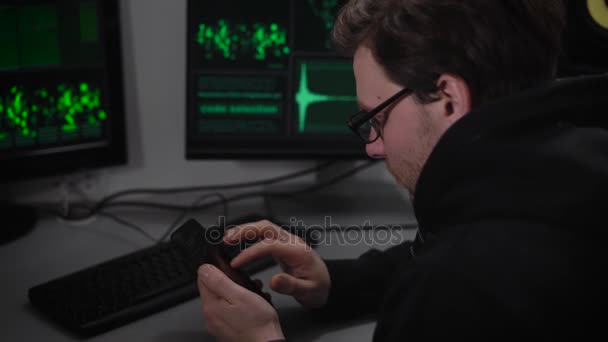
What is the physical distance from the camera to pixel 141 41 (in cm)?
140

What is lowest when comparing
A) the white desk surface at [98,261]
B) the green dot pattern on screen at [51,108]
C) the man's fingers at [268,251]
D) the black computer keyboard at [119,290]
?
the white desk surface at [98,261]

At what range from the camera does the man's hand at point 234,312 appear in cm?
90

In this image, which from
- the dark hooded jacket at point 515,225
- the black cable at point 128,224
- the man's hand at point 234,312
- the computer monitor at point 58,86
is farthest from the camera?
the black cable at point 128,224

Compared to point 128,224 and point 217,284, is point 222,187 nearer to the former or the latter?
point 128,224

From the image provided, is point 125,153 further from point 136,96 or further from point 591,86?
point 591,86

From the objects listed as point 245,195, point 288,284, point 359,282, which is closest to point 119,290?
point 288,284

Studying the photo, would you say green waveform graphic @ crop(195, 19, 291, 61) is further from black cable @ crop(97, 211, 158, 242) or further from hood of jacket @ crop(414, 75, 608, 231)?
hood of jacket @ crop(414, 75, 608, 231)

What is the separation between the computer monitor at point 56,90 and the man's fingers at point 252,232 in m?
0.42

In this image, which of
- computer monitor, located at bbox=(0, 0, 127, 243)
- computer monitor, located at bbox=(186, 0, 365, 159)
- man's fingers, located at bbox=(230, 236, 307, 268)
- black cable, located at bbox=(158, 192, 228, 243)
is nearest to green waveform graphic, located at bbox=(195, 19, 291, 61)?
computer monitor, located at bbox=(186, 0, 365, 159)

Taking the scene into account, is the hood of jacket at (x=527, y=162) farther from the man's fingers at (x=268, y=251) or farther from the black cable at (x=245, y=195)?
the black cable at (x=245, y=195)

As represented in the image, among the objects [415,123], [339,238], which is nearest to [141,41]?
[339,238]

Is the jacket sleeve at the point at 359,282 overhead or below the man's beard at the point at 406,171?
below

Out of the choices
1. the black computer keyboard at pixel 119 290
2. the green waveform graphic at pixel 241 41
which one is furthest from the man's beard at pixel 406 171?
the green waveform graphic at pixel 241 41

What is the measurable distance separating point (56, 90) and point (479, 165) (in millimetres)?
821
